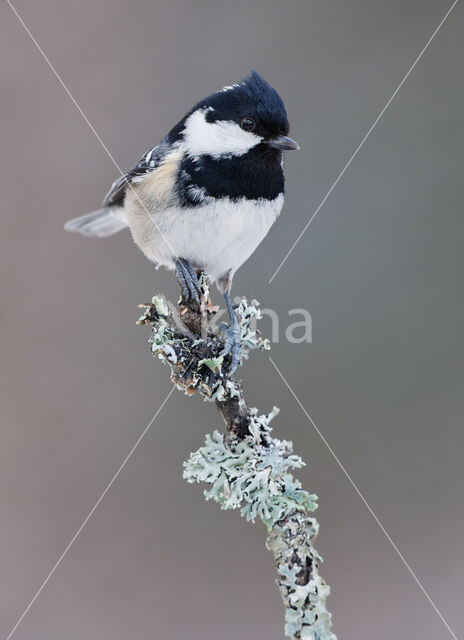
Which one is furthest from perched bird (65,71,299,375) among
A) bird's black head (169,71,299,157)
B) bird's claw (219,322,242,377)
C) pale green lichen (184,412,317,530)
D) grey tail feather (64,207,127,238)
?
grey tail feather (64,207,127,238)

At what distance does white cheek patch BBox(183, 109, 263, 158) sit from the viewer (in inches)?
79.5

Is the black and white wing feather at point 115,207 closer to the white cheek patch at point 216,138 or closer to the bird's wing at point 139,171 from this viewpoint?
the bird's wing at point 139,171

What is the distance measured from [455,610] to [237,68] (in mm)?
2698

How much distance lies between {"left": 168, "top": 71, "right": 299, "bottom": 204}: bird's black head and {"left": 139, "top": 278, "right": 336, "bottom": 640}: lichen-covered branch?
406 millimetres

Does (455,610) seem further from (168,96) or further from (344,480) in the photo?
(168,96)

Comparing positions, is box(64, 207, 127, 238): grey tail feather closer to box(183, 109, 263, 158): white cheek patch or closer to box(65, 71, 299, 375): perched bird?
box(65, 71, 299, 375): perched bird

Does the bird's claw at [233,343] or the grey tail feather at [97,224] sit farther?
the grey tail feather at [97,224]

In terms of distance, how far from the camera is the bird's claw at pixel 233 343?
5.37ft

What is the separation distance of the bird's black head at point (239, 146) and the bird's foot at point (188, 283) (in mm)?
206

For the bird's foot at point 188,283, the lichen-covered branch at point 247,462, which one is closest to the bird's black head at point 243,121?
the bird's foot at point 188,283

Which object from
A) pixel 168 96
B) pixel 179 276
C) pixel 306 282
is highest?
pixel 168 96

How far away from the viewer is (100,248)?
3.39m

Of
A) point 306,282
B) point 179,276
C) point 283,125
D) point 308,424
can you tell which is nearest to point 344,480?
point 308,424

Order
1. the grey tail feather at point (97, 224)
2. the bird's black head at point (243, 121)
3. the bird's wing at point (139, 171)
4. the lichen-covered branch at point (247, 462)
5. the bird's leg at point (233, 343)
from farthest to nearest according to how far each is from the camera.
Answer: the grey tail feather at point (97, 224) → the bird's wing at point (139, 171) → the bird's black head at point (243, 121) → the bird's leg at point (233, 343) → the lichen-covered branch at point (247, 462)
